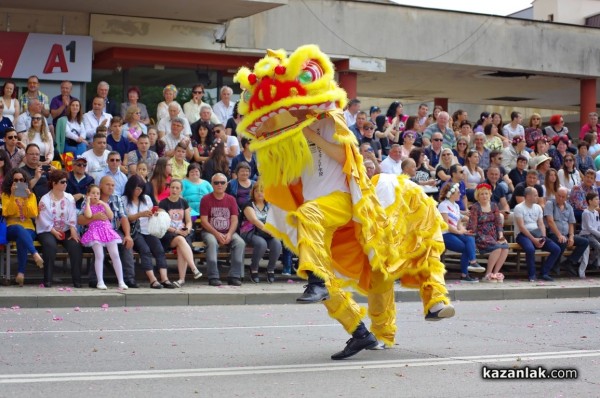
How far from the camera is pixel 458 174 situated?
17.7 meters

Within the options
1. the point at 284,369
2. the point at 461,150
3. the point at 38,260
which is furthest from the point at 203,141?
the point at 284,369

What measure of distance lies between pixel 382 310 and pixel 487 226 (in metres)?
9.11

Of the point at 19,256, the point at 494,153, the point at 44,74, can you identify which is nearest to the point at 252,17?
the point at 44,74

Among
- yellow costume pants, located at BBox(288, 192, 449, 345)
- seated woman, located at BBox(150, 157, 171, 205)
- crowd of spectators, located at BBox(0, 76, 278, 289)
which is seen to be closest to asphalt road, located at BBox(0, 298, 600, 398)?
yellow costume pants, located at BBox(288, 192, 449, 345)

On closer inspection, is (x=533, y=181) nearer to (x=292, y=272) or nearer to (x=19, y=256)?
(x=292, y=272)

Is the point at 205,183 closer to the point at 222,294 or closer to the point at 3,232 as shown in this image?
the point at 222,294

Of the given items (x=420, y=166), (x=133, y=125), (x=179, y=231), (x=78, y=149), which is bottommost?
(x=179, y=231)

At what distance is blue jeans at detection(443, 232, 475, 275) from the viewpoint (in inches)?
667

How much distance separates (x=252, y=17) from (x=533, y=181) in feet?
23.9

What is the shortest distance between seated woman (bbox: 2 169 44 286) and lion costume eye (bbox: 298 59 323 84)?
6.88 meters

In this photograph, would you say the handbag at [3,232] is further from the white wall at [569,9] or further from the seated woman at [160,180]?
the white wall at [569,9]

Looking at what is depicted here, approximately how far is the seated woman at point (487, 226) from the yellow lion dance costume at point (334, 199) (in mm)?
8856

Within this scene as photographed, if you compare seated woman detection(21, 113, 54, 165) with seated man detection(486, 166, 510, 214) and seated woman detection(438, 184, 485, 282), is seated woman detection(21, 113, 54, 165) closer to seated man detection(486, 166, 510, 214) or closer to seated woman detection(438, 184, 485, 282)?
seated woman detection(438, 184, 485, 282)

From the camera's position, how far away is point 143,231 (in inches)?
580
